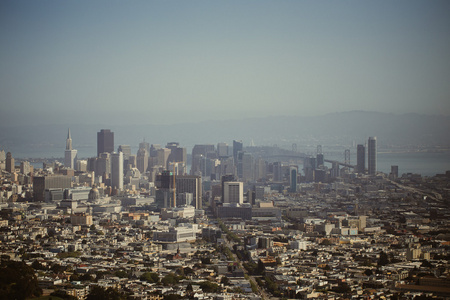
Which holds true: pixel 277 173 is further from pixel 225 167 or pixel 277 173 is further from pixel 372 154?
pixel 372 154

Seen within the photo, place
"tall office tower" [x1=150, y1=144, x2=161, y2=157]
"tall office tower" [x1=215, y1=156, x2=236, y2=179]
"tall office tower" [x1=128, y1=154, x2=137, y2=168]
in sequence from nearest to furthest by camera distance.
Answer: "tall office tower" [x1=215, y1=156, x2=236, y2=179], "tall office tower" [x1=128, y1=154, x2=137, y2=168], "tall office tower" [x1=150, y1=144, x2=161, y2=157]

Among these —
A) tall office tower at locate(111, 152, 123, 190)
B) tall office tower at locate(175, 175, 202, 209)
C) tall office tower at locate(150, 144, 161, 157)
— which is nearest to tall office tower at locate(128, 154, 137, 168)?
tall office tower at locate(150, 144, 161, 157)

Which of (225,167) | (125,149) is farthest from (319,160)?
(125,149)

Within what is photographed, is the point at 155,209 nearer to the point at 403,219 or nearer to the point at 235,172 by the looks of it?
the point at 403,219

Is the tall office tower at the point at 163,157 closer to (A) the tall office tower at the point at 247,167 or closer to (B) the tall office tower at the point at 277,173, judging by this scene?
(A) the tall office tower at the point at 247,167

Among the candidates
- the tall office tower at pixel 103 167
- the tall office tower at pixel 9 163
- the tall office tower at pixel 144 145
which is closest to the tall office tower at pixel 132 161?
the tall office tower at pixel 103 167

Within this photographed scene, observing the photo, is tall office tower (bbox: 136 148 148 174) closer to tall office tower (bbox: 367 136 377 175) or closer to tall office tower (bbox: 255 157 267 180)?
tall office tower (bbox: 255 157 267 180)
